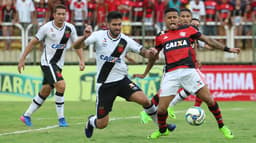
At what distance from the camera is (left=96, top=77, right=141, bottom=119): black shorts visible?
11.5m

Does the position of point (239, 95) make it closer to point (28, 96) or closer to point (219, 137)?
point (28, 96)

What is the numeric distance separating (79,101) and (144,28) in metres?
3.58

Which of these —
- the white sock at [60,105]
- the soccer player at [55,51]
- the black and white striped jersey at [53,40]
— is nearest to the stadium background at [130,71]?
the white sock at [60,105]

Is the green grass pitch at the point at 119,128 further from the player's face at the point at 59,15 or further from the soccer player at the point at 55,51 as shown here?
the player's face at the point at 59,15

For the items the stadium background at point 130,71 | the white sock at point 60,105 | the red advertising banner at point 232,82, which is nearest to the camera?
the white sock at point 60,105

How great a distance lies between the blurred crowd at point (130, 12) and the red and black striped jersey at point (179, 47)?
1122 cm

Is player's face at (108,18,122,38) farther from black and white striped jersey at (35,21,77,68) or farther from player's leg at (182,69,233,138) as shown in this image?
black and white striped jersey at (35,21,77,68)

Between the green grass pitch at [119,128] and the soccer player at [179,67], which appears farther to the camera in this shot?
the green grass pitch at [119,128]

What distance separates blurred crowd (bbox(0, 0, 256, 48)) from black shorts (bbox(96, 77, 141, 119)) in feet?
37.1

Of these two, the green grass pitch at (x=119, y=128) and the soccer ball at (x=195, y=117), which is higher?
the soccer ball at (x=195, y=117)

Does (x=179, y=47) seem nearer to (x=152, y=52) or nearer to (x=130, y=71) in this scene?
(x=152, y=52)

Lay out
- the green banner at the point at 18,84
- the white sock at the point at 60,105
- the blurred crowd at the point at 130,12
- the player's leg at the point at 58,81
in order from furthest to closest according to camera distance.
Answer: the blurred crowd at the point at 130,12 → the green banner at the point at 18,84 → the white sock at the point at 60,105 → the player's leg at the point at 58,81

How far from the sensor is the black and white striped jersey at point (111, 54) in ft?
37.4

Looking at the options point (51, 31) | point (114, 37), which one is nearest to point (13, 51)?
point (51, 31)
